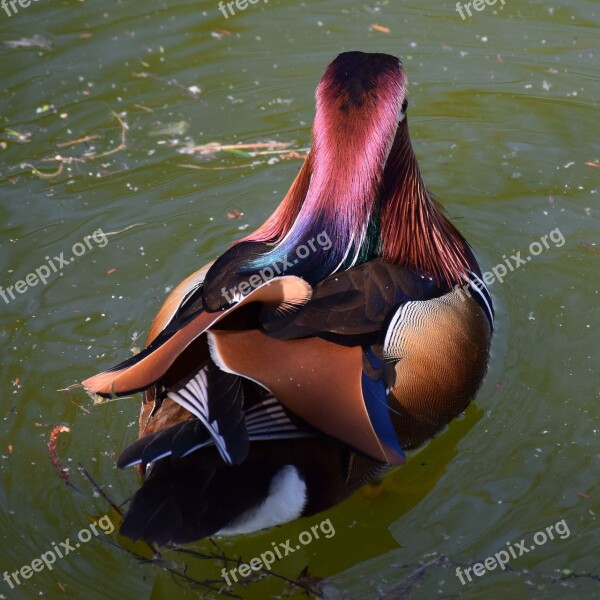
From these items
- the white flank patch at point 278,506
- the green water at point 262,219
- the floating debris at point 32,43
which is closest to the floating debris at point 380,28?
the green water at point 262,219

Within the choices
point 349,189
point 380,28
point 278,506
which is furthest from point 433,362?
point 380,28

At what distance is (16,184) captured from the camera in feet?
16.9

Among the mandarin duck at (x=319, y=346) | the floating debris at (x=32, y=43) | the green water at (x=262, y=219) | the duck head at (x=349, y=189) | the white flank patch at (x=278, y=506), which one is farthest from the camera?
the floating debris at (x=32, y=43)

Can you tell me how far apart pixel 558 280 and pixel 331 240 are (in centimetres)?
135

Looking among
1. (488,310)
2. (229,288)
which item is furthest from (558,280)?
(229,288)

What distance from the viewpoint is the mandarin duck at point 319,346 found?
9.78 feet

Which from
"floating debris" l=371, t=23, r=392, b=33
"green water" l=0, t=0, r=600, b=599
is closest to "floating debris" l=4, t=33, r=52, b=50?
"green water" l=0, t=0, r=600, b=599

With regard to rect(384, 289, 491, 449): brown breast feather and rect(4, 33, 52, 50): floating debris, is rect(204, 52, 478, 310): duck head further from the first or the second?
rect(4, 33, 52, 50): floating debris

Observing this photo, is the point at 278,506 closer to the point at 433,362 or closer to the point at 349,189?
the point at 433,362

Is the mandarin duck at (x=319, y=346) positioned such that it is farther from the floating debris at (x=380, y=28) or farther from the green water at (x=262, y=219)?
the floating debris at (x=380, y=28)

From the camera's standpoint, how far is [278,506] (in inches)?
126

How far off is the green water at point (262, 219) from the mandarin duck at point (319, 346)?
26cm

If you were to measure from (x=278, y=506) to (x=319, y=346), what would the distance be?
545mm

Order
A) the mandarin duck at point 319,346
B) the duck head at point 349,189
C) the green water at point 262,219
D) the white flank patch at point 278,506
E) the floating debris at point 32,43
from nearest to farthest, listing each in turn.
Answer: the mandarin duck at point 319,346 < the white flank patch at point 278,506 < the green water at point 262,219 < the duck head at point 349,189 < the floating debris at point 32,43
